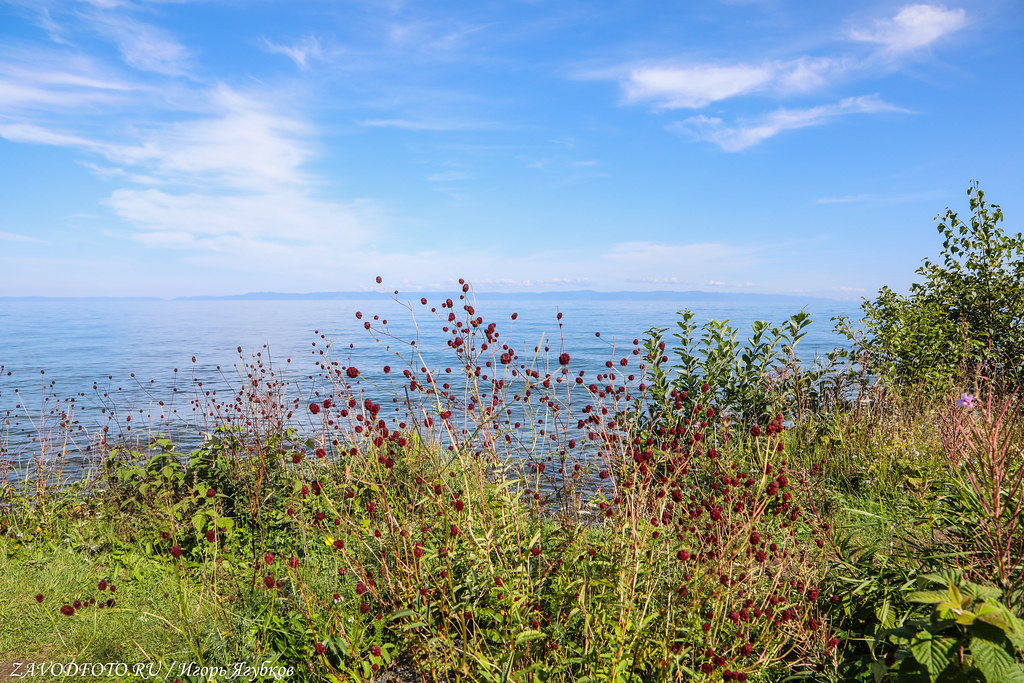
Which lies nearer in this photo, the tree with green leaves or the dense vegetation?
the dense vegetation

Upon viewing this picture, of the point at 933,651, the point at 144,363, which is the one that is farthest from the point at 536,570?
the point at 144,363

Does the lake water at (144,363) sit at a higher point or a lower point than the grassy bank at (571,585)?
lower

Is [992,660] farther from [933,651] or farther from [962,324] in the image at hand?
Answer: [962,324]

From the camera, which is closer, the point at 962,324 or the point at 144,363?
the point at 962,324

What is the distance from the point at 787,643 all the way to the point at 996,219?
8762 mm

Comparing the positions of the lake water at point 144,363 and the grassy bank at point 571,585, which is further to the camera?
the lake water at point 144,363

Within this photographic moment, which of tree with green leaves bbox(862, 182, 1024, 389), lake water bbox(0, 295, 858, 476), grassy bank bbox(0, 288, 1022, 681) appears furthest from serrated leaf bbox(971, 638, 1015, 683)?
tree with green leaves bbox(862, 182, 1024, 389)

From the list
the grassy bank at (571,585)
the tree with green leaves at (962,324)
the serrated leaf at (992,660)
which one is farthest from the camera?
the tree with green leaves at (962,324)

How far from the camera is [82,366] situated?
A: 24.1m

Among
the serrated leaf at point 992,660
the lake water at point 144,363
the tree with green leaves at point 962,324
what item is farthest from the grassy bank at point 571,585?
the tree with green leaves at point 962,324

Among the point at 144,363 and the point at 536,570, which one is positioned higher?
the point at 536,570

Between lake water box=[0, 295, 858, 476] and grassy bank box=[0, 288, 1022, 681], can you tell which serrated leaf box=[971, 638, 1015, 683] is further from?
lake water box=[0, 295, 858, 476]

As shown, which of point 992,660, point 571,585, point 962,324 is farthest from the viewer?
point 962,324

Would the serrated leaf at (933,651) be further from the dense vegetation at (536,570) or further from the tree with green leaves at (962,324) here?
the tree with green leaves at (962,324)
